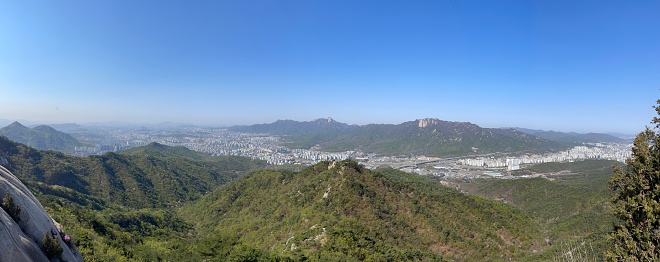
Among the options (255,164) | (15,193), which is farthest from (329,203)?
(255,164)

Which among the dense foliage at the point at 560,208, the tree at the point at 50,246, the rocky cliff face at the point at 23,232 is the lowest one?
the dense foliage at the point at 560,208

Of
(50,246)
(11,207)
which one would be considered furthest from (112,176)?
(50,246)

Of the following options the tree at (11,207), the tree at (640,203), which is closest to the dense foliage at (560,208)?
the tree at (640,203)

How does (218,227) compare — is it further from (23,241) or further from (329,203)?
(23,241)

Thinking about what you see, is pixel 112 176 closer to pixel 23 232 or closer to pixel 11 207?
pixel 11 207

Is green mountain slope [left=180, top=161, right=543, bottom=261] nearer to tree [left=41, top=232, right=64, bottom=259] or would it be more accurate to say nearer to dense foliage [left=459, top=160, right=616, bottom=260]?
dense foliage [left=459, top=160, right=616, bottom=260]

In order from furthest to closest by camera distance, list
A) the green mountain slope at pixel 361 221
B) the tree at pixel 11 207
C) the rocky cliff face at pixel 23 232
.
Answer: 1. the green mountain slope at pixel 361 221
2. the tree at pixel 11 207
3. the rocky cliff face at pixel 23 232

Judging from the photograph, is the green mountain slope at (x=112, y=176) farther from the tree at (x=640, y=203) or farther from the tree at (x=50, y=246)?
the tree at (x=640, y=203)
